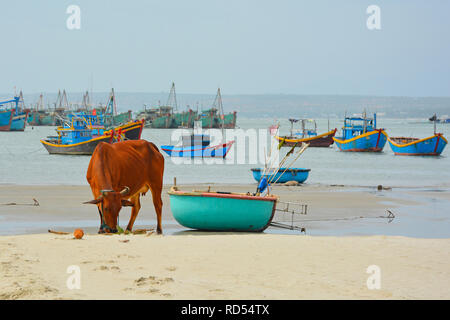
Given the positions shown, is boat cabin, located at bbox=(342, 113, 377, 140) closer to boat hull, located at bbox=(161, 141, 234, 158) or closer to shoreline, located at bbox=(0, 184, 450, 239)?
boat hull, located at bbox=(161, 141, 234, 158)

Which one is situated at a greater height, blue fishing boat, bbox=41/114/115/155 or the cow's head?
the cow's head

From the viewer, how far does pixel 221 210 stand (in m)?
16.0

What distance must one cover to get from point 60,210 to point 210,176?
21557 mm

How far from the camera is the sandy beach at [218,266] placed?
9172 mm

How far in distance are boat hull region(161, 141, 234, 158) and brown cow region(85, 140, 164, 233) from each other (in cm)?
4535

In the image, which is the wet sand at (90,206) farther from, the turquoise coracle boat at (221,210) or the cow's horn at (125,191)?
the cow's horn at (125,191)

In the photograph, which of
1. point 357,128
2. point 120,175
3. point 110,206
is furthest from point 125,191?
point 357,128

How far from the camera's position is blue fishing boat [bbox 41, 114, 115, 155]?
62.0 metres

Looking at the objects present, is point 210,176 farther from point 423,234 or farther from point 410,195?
point 423,234

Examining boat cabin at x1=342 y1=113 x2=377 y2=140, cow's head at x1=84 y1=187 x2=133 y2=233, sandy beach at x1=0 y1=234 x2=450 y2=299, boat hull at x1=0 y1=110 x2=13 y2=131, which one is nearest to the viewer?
sandy beach at x1=0 y1=234 x2=450 y2=299

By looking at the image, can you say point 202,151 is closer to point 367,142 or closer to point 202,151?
point 202,151

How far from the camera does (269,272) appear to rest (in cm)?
1062

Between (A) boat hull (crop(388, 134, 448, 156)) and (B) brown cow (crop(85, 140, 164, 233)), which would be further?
(A) boat hull (crop(388, 134, 448, 156))

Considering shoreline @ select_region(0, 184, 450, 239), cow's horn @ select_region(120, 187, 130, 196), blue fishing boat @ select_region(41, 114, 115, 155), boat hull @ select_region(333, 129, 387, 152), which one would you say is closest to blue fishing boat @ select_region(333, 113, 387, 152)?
boat hull @ select_region(333, 129, 387, 152)
